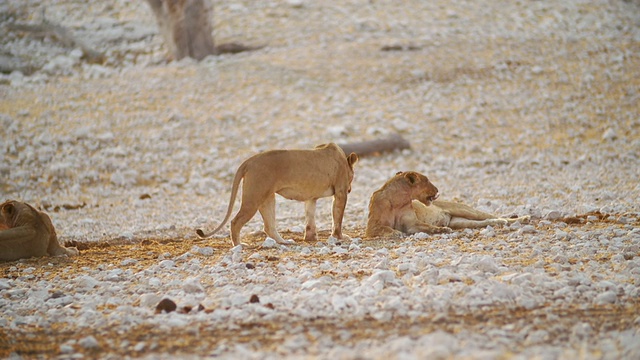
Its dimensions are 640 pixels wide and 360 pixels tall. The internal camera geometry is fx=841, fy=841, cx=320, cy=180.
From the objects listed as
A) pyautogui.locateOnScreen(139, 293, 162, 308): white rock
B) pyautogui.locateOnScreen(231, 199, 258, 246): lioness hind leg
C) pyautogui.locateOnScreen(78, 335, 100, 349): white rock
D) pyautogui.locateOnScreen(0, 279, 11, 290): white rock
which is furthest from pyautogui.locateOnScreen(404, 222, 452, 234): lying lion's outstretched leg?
pyautogui.locateOnScreen(78, 335, 100, 349): white rock

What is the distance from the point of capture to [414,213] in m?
10.2

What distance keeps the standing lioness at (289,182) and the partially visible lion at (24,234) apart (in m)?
1.68

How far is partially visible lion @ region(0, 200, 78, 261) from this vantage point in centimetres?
892

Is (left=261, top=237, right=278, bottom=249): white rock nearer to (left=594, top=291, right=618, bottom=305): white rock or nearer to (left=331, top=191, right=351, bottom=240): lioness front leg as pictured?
(left=331, top=191, right=351, bottom=240): lioness front leg

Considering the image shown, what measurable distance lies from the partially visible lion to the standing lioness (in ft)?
5.52

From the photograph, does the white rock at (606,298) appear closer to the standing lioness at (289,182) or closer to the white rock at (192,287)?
the white rock at (192,287)

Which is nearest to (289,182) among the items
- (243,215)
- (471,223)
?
(243,215)

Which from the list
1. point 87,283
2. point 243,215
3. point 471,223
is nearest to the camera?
point 87,283

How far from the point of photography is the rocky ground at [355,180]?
560 cm

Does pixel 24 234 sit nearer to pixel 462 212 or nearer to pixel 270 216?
pixel 270 216

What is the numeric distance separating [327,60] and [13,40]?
28.8ft

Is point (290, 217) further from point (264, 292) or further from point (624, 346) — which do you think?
point (624, 346)

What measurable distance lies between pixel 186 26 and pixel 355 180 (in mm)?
8310

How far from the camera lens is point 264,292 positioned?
650 centimetres
